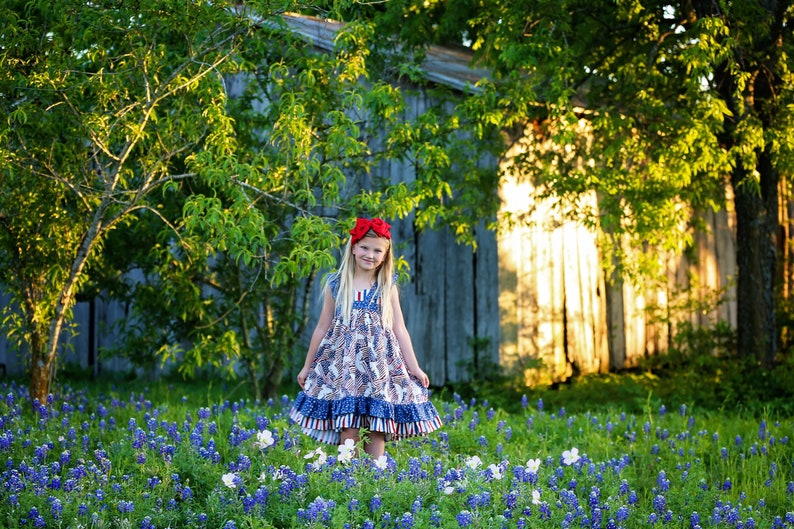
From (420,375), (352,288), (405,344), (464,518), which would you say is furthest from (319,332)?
(464,518)

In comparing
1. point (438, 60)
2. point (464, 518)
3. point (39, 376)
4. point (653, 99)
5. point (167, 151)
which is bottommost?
point (464, 518)

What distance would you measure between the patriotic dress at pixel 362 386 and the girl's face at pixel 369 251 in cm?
16

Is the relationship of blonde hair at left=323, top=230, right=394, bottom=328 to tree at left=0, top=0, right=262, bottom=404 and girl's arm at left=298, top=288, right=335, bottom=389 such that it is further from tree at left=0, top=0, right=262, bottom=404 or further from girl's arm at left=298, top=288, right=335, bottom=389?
tree at left=0, top=0, right=262, bottom=404

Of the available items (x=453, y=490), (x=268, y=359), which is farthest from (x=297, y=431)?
(x=268, y=359)

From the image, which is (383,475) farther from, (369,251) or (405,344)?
(369,251)

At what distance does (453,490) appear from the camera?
450 centimetres

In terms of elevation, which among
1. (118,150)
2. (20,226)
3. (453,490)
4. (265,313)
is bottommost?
(453,490)

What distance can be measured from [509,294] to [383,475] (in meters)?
5.32

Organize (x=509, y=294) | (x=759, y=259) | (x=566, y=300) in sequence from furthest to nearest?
(x=566, y=300)
(x=509, y=294)
(x=759, y=259)

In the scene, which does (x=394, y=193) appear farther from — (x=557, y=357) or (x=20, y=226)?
(x=557, y=357)

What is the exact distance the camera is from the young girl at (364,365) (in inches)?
204

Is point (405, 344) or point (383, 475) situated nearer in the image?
point (383, 475)

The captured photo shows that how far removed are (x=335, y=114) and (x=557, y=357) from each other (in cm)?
477

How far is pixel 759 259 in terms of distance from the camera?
30.5ft
